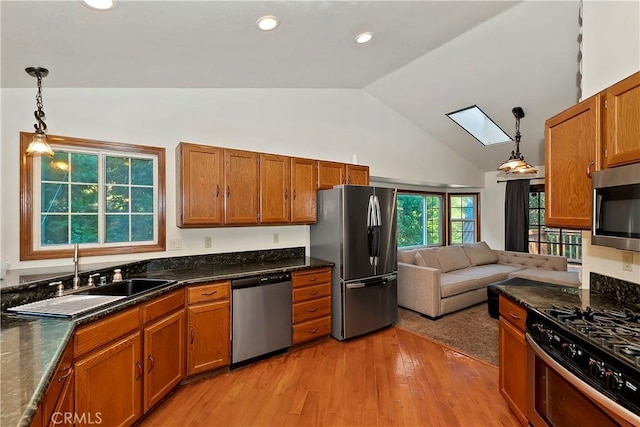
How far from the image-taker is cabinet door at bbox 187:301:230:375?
7.96 ft

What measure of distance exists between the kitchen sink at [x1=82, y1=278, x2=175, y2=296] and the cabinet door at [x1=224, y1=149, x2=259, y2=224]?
820 mm

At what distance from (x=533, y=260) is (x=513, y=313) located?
424 centimetres

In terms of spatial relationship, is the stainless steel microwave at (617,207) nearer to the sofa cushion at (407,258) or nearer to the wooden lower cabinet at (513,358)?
the wooden lower cabinet at (513,358)

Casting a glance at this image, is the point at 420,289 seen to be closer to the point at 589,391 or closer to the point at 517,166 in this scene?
the point at 517,166

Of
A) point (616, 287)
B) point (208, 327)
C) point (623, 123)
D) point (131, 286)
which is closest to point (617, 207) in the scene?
point (623, 123)

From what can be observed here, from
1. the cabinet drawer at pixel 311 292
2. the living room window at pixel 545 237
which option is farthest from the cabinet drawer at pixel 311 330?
the living room window at pixel 545 237

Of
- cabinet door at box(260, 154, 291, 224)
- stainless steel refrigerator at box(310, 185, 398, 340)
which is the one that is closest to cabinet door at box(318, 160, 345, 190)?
stainless steel refrigerator at box(310, 185, 398, 340)

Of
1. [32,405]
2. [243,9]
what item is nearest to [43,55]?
[243,9]

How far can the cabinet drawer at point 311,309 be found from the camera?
3.01m

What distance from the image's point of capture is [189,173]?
2.74 meters

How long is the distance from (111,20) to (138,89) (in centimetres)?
114

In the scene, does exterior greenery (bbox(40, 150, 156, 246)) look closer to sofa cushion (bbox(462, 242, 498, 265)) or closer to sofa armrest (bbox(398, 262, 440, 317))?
sofa armrest (bbox(398, 262, 440, 317))

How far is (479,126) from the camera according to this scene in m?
4.99

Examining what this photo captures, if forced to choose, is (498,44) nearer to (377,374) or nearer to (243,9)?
(243,9)
